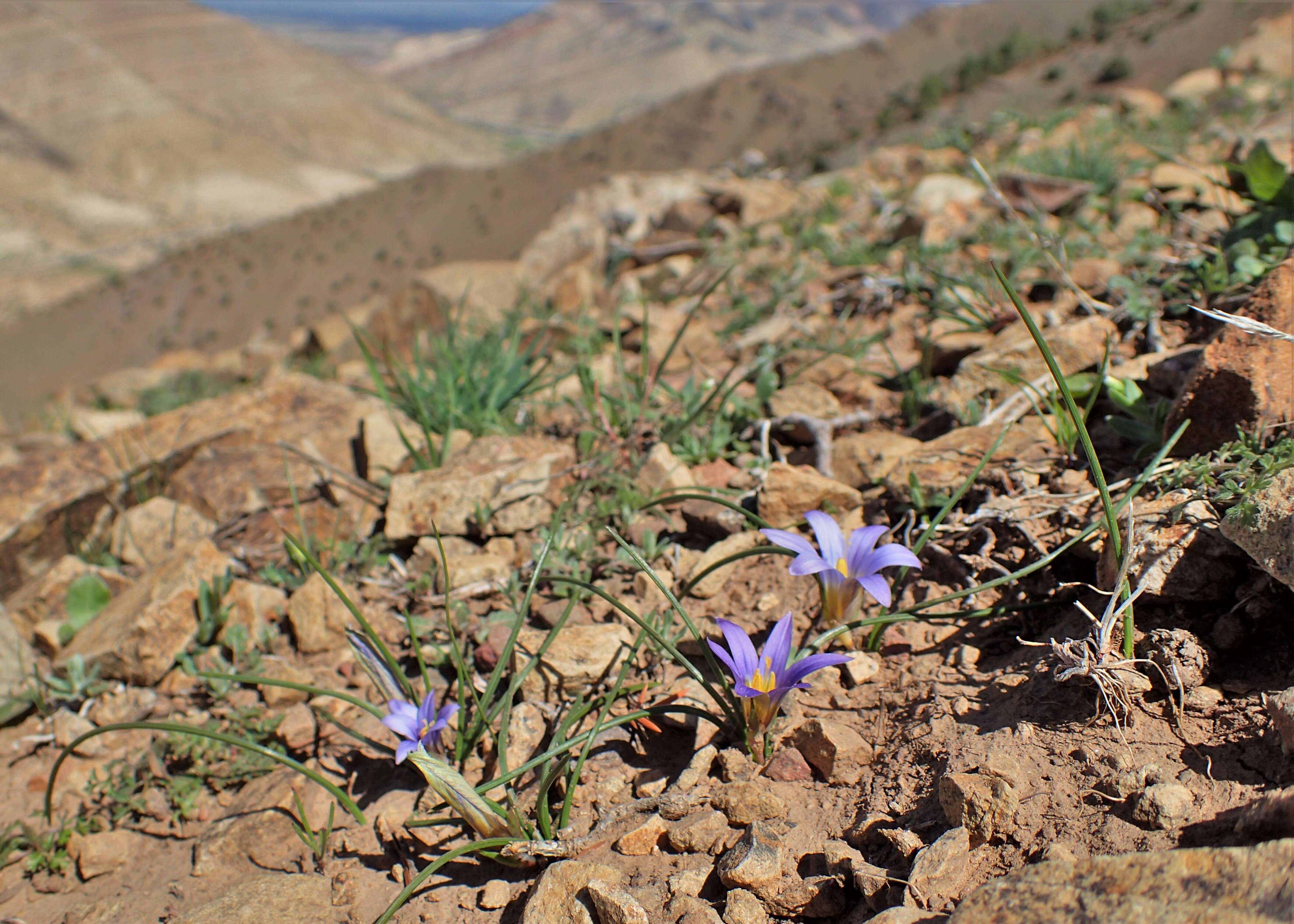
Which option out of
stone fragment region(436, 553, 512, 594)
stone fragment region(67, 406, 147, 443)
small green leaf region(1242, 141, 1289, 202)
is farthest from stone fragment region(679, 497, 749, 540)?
stone fragment region(67, 406, 147, 443)

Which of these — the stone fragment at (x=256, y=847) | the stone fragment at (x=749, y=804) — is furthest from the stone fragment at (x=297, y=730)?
the stone fragment at (x=749, y=804)

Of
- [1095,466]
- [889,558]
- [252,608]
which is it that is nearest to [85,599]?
[252,608]

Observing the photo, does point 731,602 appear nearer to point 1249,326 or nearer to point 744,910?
point 744,910

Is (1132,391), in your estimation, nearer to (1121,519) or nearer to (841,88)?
(1121,519)

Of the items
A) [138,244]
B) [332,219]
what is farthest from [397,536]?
[138,244]

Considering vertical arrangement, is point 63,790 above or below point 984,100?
below
